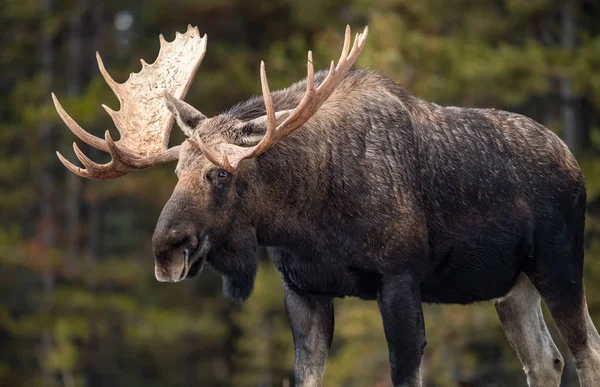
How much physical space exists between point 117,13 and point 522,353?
21.8 meters

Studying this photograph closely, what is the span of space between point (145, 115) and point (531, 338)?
2.73 metres

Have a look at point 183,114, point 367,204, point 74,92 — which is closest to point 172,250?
point 183,114

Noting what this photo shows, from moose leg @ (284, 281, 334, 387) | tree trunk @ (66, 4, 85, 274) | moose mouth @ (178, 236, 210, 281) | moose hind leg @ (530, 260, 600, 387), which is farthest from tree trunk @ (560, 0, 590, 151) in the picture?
moose mouth @ (178, 236, 210, 281)

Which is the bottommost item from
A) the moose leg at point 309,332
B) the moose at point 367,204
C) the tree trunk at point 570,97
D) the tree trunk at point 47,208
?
the tree trunk at point 47,208

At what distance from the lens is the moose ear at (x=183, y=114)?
6945 mm

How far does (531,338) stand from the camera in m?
7.67

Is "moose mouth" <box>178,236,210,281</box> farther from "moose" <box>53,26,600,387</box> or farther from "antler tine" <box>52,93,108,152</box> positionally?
"antler tine" <box>52,93,108,152</box>

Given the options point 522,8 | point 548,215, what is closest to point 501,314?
point 548,215

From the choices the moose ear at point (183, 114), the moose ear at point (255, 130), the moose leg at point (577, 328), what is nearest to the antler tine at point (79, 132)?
the moose ear at point (183, 114)

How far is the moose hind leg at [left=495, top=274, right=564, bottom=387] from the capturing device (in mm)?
7637

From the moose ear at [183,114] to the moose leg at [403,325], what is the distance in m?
1.37

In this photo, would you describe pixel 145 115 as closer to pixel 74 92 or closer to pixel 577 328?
pixel 577 328

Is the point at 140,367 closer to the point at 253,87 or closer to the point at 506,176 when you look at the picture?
the point at 253,87

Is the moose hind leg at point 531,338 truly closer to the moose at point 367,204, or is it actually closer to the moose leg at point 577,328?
the moose at point 367,204
